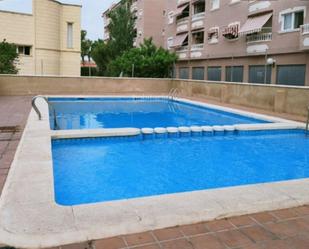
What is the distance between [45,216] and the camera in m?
3.66

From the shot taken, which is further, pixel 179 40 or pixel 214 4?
pixel 179 40

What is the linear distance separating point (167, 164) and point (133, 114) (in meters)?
8.05

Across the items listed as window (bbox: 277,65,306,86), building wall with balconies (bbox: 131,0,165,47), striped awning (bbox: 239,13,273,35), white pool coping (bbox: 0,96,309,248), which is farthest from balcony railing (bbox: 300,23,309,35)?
building wall with balconies (bbox: 131,0,165,47)

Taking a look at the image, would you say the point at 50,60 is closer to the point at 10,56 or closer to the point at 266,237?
the point at 10,56

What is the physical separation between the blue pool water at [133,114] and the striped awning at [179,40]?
14.6 metres

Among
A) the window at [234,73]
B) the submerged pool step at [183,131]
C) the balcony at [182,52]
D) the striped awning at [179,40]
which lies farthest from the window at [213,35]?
the submerged pool step at [183,131]

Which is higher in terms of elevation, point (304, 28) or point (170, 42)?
point (170, 42)

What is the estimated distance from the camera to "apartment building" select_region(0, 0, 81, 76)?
26766 millimetres

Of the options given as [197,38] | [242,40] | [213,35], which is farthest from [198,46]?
[242,40]

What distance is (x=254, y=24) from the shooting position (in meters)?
23.2

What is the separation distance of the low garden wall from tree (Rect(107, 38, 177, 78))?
649cm

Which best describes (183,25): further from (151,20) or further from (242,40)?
(151,20)

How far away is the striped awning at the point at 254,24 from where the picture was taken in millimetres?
22566

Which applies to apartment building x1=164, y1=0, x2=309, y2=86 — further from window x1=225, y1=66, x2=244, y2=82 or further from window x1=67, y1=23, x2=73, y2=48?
window x1=67, y1=23, x2=73, y2=48
